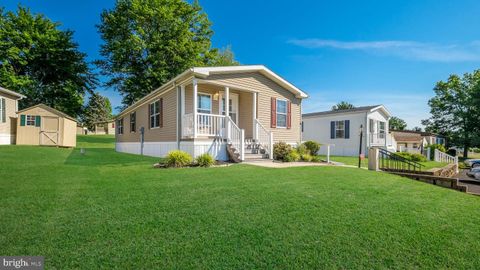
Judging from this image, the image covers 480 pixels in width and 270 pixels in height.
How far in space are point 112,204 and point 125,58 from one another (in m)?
22.6

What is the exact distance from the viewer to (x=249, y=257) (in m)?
2.44

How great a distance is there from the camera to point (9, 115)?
1537 centimetres

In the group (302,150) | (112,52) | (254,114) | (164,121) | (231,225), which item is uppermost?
(112,52)

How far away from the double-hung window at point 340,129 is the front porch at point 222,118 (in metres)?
10.5

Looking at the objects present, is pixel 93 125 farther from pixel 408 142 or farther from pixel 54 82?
pixel 408 142

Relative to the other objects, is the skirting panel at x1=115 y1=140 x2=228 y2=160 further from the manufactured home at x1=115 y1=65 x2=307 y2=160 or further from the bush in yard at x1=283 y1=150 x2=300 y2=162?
the bush in yard at x1=283 y1=150 x2=300 y2=162

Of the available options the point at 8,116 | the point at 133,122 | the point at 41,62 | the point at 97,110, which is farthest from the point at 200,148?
the point at 97,110

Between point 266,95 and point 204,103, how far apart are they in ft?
10.6

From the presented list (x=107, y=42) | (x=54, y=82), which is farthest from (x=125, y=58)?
(x=54, y=82)

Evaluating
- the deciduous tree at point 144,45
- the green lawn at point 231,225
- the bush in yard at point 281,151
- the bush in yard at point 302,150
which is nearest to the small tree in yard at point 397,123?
the deciduous tree at point 144,45

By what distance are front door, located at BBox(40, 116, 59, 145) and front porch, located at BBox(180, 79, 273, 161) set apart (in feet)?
40.0

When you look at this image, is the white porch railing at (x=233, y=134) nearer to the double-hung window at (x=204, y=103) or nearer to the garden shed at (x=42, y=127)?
the double-hung window at (x=204, y=103)

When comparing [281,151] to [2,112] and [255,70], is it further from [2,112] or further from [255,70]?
[2,112]

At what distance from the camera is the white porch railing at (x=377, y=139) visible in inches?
718
